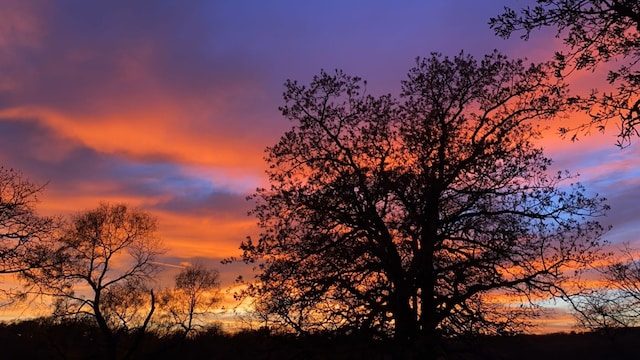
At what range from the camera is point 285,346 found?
18578 millimetres

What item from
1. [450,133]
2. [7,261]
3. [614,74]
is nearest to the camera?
[614,74]

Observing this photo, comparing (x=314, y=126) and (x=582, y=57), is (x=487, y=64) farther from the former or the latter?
(x=582, y=57)

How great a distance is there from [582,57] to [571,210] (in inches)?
434

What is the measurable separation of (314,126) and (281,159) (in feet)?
6.06

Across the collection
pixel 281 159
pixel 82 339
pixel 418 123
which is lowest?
pixel 82 339

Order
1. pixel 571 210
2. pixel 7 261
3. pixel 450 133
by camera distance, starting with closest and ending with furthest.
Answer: pixel 571 210, pixel 450 133, pixel 7 261

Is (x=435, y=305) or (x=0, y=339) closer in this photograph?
(x=435, y=305)

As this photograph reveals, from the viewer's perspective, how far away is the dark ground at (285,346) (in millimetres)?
17328

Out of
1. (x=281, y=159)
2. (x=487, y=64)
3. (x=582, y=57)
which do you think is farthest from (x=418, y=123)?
(x=582, y=57)

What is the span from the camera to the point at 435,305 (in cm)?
1817

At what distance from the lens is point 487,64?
20.1 m

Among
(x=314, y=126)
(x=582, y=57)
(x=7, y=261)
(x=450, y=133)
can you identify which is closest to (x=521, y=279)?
(x=450, y=133)

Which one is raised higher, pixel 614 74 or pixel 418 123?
pixel 418 123

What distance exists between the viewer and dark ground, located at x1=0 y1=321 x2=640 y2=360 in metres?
17.3
